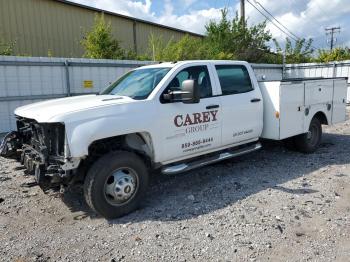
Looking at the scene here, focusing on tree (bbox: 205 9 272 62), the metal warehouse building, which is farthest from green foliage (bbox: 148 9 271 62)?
the metal warehouse building

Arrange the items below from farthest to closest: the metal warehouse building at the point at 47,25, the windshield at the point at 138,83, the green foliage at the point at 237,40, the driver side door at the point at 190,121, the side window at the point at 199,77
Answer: the green foliage at the point at 237,40, the metal warehouse building at the point at 47,25, the side window at the point at 199,77, the windshield at the point at 138,83, the driver side door at the point at 190,121

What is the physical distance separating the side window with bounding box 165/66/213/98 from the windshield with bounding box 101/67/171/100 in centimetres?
24

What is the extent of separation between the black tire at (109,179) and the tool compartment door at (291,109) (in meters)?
3.19

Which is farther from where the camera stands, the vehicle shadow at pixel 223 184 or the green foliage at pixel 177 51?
the green foliage at pixel 177 51

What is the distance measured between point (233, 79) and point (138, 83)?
1784mm

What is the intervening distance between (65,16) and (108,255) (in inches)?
655

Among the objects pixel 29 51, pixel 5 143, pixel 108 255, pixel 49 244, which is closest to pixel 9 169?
pixel 5 143

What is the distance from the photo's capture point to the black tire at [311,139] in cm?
731

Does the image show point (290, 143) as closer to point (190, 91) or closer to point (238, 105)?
point (238, 105)

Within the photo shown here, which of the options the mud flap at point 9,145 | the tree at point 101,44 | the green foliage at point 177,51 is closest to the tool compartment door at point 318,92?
the mud flap at point 9,145

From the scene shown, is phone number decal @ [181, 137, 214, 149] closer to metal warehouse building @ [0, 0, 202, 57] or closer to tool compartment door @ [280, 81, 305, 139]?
tool compartment door @ [280, 81, 305, 139]

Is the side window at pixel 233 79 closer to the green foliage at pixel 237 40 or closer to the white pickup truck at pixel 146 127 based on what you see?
the white pickup truck at pixel 146 127

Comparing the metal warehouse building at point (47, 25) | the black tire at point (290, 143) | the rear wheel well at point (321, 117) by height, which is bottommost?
the black tire at point (290, 143)

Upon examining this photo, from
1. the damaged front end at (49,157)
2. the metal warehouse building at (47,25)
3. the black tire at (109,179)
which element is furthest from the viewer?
the metal warehouse building at (47,25)
